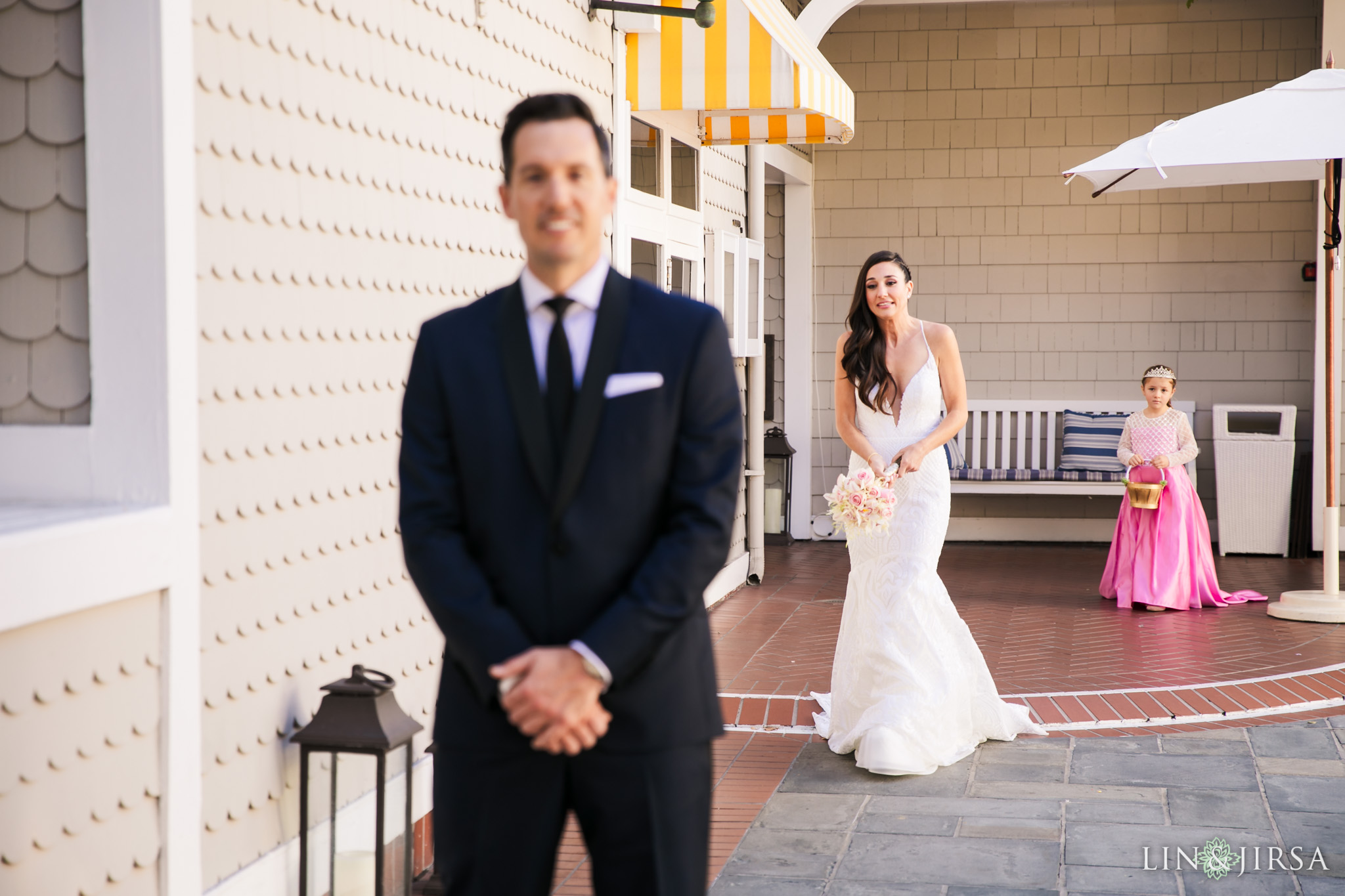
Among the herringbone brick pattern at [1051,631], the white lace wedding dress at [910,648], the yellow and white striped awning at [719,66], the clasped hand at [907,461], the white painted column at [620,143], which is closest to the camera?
the white lace wedding dress at [910,648]

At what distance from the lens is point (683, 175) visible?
7.39 meters

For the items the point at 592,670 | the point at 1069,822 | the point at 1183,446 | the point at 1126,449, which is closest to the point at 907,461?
the point at 1069,822

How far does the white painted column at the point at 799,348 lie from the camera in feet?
36.1

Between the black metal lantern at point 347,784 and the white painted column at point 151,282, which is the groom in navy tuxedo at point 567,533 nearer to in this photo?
the white painted column at point 151,282

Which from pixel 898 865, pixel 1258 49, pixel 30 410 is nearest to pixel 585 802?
pixel 30 410

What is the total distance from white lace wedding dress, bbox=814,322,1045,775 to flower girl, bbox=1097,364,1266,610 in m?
3.17

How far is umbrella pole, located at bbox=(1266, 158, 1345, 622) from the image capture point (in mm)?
7410

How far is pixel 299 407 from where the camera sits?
10.5ft

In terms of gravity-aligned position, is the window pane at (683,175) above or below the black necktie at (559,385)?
above

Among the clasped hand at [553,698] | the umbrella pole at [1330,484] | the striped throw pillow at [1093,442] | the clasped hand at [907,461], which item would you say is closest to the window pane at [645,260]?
the clasped hand at [907,461]

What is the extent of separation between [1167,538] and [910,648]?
3853 millimetres

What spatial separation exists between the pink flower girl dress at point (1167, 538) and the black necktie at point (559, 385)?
6.80 m

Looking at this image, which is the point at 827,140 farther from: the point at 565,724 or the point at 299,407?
the point at 565,724

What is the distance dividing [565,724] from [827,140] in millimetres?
6200
